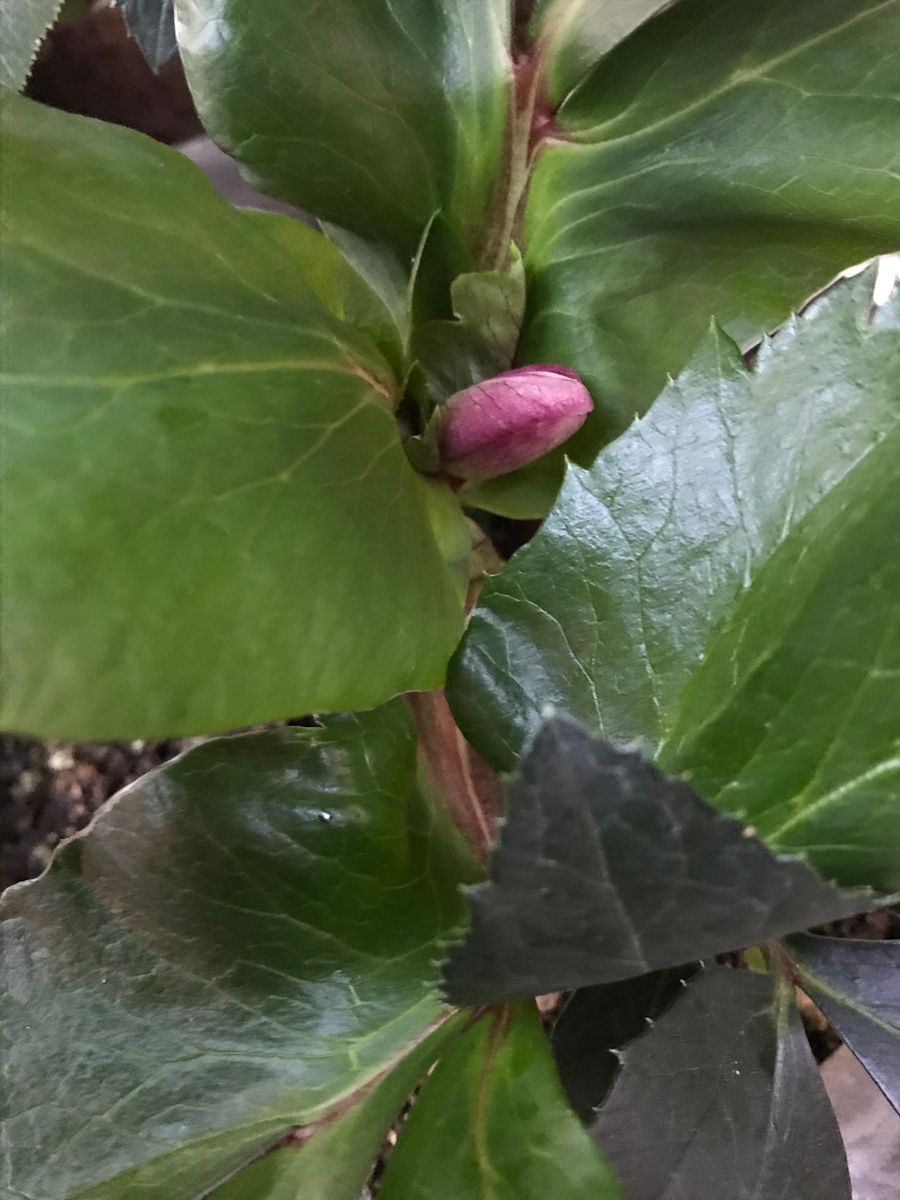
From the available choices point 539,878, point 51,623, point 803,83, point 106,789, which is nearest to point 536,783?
point 539,878

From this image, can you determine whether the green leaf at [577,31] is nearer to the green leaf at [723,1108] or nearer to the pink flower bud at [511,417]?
the pink flower bud at [511,417]

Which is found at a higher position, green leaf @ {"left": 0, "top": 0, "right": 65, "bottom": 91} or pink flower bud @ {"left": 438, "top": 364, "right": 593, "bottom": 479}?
green leaf @ {"left": 0, "top": 0, "right": 65, "bottom": 91}

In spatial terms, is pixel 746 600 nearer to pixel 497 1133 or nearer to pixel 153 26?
pixel 497 1133

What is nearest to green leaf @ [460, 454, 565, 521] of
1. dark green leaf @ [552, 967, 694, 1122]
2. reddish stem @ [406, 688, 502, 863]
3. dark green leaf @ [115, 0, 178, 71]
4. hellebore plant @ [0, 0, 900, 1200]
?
hellebore plant @ [0, 0, 900, 1200]

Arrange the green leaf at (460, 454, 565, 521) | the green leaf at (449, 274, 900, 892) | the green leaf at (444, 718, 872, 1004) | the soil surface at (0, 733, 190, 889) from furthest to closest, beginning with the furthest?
the soil surface at (0, 733, 190, 889) → the green leaf at (460, 454, 565, 521) → the green leaf at (449, 274, 900, 892) → the green leaf at (444, 718, 872, 1004)

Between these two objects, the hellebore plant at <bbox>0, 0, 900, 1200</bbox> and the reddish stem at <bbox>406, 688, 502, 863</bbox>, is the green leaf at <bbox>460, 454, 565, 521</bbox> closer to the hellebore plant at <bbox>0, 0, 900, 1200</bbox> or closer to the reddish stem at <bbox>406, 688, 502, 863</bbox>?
the hellebore plant at <bbox>0, 0, 900, 1200</bbox>

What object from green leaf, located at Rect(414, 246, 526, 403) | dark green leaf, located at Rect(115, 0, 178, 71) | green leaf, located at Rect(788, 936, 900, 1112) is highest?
dark green leaf, located at Rect(115, 0, 178, 71)

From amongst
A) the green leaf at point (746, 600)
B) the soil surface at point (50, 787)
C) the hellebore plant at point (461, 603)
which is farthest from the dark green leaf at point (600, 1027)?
the soil surface at point (50, 787)

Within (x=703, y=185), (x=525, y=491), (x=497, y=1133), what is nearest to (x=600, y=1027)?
(x=497, y=1133)
